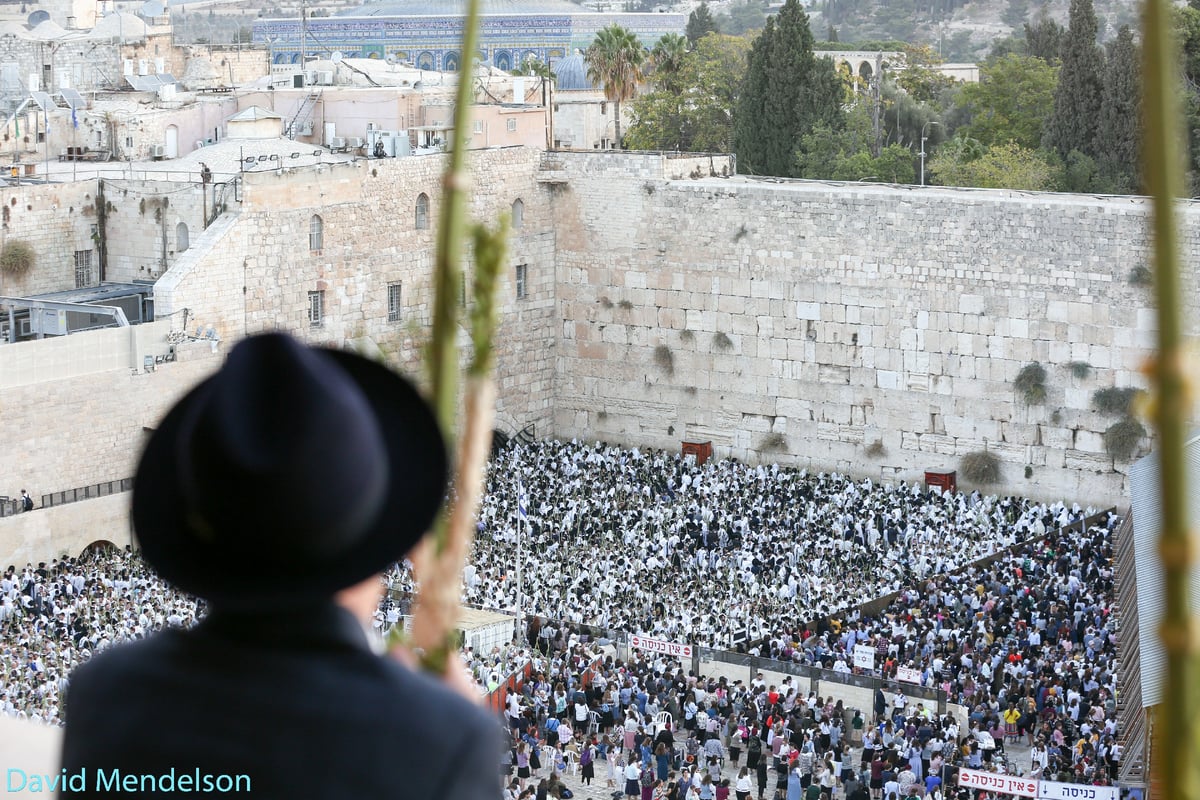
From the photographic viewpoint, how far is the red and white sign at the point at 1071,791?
12.8 meters

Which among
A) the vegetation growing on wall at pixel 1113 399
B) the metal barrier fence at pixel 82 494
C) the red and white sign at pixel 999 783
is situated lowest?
the red and white sign at pixel 999 783

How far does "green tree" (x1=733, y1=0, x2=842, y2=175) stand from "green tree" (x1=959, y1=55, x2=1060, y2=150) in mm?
5801

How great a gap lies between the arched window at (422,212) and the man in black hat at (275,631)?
25102 millimetres

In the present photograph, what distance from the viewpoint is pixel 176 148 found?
31.3 m

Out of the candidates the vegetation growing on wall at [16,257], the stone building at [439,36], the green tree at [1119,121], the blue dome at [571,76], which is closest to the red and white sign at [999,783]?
the vegetation growing on wall at [16,257]

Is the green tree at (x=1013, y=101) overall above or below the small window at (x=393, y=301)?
above

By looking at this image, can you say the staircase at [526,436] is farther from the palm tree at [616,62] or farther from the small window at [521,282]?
the palm tree at [616,62]

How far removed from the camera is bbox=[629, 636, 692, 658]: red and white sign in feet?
56.2

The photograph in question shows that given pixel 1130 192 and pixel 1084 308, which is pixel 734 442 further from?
pixel 1130 192

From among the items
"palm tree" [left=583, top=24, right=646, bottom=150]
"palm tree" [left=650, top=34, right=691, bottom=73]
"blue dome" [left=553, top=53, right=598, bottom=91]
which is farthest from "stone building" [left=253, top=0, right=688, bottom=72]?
"palm tree" [left=583, top=24, right=646, bottom=150]

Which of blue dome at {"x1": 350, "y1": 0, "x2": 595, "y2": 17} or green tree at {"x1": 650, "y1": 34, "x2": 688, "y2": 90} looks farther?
blue dome at {"x1": 350, "y1": 0, "x2": 595, "y2": 17}

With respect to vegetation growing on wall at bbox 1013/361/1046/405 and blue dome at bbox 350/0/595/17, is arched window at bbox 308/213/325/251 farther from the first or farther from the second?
blue dome at bbox 350/0/595/17

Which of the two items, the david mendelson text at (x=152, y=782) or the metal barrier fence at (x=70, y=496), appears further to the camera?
the metal barrier fence at (x=70, y=496)

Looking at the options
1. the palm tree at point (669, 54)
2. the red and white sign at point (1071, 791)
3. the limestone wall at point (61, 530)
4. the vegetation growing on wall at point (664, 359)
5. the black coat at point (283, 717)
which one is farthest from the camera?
the palm tree at point (669, 54)
